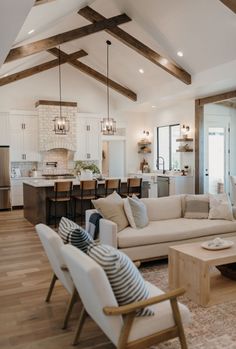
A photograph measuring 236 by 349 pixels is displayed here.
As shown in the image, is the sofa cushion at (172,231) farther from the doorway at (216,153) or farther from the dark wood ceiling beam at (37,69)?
the dark wood ceiling beam at (37,69)

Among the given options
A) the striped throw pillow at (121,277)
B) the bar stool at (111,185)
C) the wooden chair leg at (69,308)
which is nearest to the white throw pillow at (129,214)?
the wooden chair leg at (69,308)

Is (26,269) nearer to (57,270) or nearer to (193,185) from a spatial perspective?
(57,270)

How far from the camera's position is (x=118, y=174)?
448 inches

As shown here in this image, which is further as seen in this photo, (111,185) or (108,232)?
(111,185)

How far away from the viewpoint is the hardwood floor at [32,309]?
2650mm

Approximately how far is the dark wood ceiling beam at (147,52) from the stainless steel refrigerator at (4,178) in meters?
4.15

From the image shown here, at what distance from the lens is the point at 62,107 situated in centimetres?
985

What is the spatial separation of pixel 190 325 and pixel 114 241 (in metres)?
1.50

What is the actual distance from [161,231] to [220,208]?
117 centimetres

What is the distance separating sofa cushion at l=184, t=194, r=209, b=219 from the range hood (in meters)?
5.64

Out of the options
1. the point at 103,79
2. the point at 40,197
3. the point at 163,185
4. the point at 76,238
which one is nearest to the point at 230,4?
the point at 76,238

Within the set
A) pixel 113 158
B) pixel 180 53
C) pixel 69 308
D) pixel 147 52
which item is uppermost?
pixel 147 52

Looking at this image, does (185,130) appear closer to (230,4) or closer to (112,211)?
(230,4)

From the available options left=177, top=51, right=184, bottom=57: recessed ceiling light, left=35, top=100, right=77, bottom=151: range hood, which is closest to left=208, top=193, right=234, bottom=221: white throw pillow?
left=177, top=51, right=184, bottom=57: recessed ceiling light
